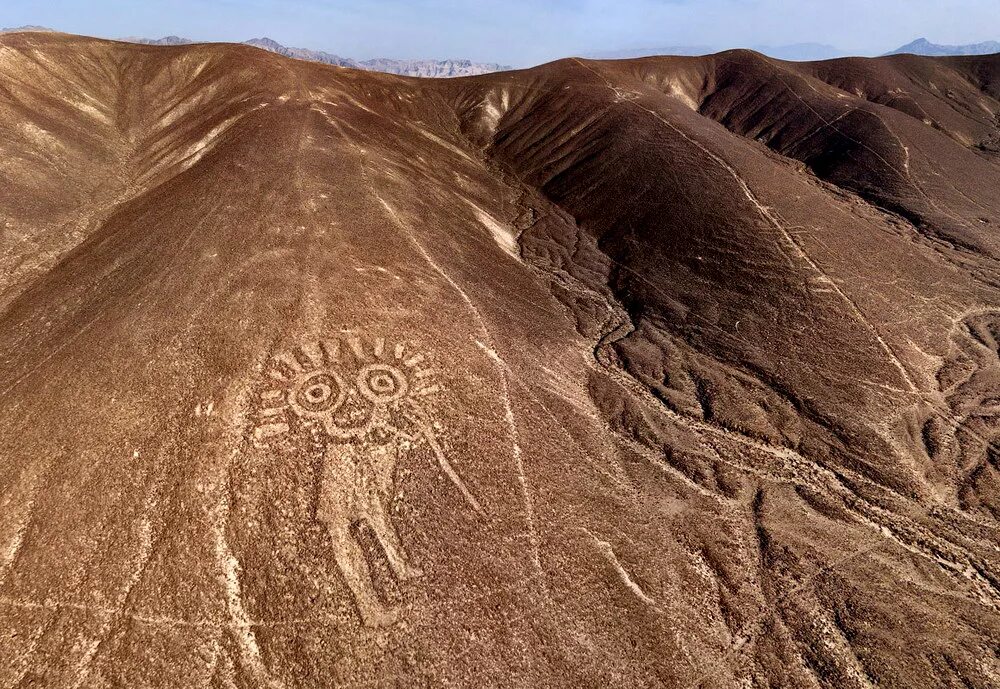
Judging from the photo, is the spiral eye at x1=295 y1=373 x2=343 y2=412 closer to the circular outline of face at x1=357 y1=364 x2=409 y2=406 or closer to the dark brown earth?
the dark brown earth

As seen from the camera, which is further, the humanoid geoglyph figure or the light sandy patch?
the light sandy patch

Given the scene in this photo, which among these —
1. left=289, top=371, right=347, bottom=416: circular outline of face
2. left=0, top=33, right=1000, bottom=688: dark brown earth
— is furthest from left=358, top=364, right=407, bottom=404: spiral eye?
left=289, top=371, right=347, bottom=416: circular outline of face

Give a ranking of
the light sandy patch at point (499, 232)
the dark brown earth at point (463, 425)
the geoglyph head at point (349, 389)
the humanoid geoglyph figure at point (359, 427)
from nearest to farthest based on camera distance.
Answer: the dark brown earth at point (463, 425), the humanoid geoglyph figure at point (359, 427), the geoglyph head at point (349, 389), the light sandy patch at point (499, 232)

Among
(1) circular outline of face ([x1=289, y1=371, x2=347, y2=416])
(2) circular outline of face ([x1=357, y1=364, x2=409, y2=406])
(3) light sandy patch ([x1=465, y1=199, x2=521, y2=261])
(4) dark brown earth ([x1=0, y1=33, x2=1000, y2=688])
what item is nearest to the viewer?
(4) dark brown earth ([x1=0, y1=33, x2=1000, y2=688])

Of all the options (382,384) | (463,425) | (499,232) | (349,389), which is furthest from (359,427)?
(499,232)

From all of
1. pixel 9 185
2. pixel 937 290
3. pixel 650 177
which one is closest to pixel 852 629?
pixel 937 290

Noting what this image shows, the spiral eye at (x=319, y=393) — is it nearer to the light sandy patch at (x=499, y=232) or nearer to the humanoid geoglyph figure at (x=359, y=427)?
the humanoid geoglyph figure at (x=359, y=427)

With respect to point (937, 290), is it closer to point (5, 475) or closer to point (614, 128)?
point (614, 128)

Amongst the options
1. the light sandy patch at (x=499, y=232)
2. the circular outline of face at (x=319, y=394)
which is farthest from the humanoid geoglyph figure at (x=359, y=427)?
the light sandy patch at (x=499, y=232)
